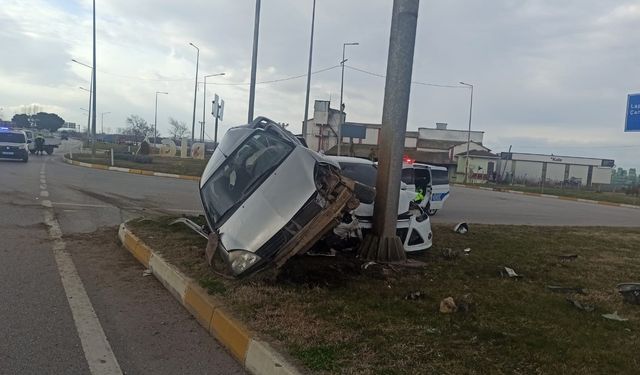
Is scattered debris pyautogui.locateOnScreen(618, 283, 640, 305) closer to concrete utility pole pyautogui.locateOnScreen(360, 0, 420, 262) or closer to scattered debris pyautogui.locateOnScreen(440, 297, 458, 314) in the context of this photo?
scattered debris pyautogui.locateOnScreen(440, 297, 458, 314)

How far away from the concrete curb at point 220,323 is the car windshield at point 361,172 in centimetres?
357

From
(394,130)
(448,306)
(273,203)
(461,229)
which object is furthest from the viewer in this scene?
(461,229)

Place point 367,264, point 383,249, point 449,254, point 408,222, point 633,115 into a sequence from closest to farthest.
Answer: point 367,264 → point 383,249 → point 408,222 → point 449,254 → point 633,115

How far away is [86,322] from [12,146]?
26.7 meters

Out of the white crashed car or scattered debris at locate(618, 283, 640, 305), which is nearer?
scattered debris at locate(618, 283, 640, 305)

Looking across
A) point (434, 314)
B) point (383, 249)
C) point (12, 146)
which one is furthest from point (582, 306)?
point (12, 146)

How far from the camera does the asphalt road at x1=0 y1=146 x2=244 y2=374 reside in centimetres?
380

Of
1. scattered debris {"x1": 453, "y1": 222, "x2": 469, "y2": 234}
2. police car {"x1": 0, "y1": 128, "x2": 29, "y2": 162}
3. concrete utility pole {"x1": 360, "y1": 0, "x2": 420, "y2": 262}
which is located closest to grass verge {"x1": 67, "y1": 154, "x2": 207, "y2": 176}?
police car {"x1": 0, "y1": 128, "x2": 29, "y2": 162}

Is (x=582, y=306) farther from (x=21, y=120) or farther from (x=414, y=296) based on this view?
(x=21, y=120)

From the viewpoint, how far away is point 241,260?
504 cm

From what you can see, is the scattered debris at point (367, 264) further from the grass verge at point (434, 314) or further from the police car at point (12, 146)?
the police car at point (12, 146)

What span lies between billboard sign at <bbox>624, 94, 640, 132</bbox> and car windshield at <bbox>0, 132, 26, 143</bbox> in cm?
2807

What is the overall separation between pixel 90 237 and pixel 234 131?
3414 mm

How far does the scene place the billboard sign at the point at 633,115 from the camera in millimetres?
12688
